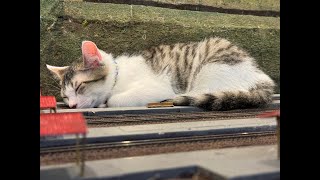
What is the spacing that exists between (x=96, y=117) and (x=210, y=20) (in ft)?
2.92

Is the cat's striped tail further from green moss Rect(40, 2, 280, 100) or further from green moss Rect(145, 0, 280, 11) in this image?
green moss Rect(145, 0, 280, 11)

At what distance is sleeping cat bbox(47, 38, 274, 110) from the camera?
5.55ft

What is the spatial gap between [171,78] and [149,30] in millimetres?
311

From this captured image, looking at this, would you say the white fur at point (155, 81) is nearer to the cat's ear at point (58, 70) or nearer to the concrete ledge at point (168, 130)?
the cat's ear at point (58, 70)

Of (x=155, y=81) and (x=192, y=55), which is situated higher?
(x=192, y=55)

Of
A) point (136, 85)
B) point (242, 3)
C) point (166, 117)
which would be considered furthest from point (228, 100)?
point (242, 3)

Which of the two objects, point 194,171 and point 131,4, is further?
point 131,4

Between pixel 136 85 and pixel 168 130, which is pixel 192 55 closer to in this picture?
pixel 136 85

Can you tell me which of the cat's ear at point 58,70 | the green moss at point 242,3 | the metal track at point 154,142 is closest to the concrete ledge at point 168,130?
the metal track at point 154,142

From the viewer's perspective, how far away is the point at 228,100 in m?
1.69

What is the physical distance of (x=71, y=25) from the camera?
1904 mm

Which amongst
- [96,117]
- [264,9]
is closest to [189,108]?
[96,117]

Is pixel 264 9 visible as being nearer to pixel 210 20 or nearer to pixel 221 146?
pixel 210 20

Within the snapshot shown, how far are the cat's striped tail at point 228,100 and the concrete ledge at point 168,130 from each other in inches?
7.3
